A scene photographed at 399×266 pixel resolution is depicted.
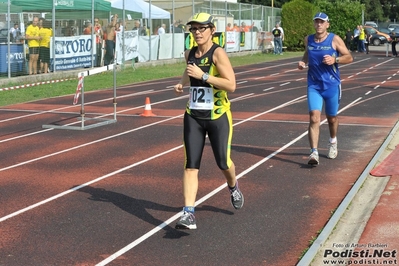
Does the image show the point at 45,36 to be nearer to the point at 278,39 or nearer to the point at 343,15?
the point at 278,39

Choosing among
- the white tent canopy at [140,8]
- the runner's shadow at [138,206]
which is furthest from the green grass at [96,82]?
the runner's shadow at [138,206]

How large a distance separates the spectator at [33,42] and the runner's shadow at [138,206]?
1659 cm

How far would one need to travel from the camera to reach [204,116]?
7832 mm

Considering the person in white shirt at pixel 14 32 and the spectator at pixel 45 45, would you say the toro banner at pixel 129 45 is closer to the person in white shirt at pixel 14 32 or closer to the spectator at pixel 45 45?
the spectator at pixel 45 45

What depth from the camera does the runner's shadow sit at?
26.1ft

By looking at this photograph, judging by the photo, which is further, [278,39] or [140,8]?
[278,39]

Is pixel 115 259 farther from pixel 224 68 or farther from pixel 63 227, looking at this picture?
pixel 224 68

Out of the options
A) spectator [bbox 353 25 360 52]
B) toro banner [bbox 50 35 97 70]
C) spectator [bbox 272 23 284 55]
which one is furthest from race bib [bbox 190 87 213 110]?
spectator [bbox 353 25 360 52]

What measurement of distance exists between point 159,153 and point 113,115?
509 cm

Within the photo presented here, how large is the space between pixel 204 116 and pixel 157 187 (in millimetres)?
2383

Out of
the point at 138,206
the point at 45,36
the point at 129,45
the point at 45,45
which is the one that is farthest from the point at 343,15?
the point at 138,206

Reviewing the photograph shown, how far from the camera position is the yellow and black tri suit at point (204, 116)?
306 inches

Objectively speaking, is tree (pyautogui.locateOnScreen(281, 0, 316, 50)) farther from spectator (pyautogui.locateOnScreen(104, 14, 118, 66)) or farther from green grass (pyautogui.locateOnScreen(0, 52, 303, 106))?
spectator (pyautogui.locateOnScreen(104, 14, 118, 66))

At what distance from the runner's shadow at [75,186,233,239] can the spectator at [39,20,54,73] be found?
56.7ft
